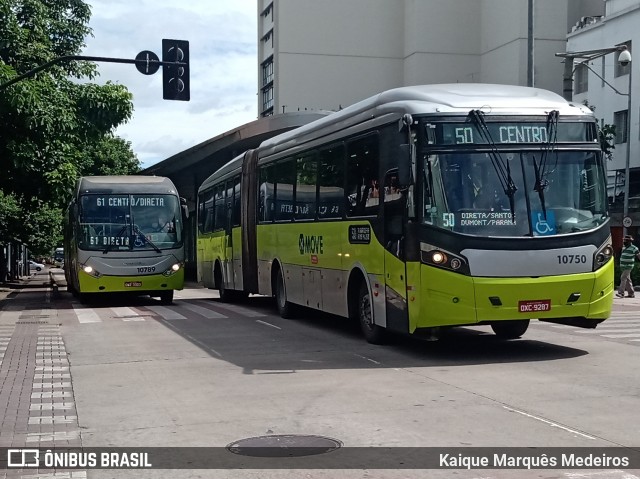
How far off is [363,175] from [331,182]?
1554mm

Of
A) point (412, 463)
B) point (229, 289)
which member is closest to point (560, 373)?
point (412, 463)

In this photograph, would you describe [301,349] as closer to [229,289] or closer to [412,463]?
[412,463]

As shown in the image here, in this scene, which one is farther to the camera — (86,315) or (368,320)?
(86,315)

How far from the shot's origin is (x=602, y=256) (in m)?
12.2

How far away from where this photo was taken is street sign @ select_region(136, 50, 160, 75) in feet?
69.2

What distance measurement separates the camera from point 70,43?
32.2 meters

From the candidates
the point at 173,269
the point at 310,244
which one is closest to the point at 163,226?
the point at 173,269

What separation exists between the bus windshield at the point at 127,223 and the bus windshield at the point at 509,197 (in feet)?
45.6

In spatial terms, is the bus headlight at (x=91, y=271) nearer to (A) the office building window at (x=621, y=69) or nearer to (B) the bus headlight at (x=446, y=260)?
(B) the bus headlight at (x=446, y=260)

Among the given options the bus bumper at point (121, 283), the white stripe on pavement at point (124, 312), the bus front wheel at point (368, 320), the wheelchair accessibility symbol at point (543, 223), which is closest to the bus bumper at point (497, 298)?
the wheelchair accessibility symbol at point (543, 223)

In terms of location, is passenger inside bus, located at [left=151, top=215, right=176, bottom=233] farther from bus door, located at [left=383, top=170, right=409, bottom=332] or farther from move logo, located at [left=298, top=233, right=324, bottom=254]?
bus door, located at [left=383, top=170, right=409, bottom=332]

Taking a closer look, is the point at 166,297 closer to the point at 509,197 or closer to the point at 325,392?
the point at 509,197

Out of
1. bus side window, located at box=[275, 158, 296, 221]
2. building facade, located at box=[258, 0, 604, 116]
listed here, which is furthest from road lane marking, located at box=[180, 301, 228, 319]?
building facade, located at box=[258, 0, 604, 116]

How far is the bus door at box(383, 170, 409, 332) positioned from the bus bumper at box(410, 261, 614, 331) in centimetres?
40
